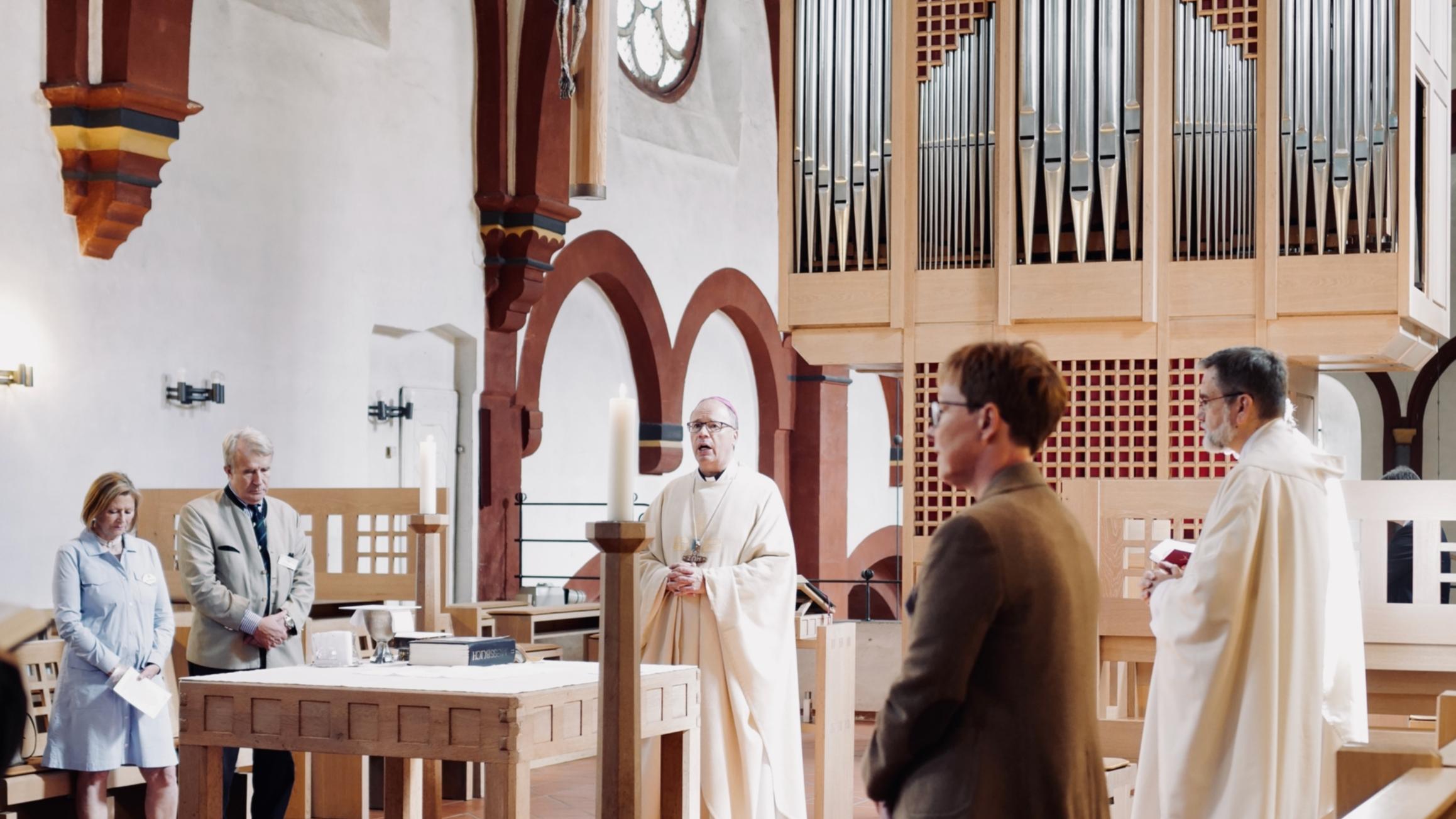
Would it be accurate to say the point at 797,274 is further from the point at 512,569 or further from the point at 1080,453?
the point at 512,569

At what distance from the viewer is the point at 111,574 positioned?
564 centimetres

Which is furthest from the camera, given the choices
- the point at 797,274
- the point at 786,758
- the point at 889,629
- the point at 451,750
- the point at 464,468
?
the point at 464,468

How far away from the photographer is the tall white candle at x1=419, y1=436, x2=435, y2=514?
16.2ft

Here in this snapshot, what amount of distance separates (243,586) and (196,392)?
13.0 feet

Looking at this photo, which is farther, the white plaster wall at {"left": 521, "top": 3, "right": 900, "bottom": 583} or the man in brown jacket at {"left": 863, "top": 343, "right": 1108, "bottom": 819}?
the white plaster wall at {"left": 521, "top": 3, "right": 900, "bottom": 583}

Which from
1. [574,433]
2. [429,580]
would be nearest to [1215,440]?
[429,580]

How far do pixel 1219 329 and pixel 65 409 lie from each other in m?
5.59

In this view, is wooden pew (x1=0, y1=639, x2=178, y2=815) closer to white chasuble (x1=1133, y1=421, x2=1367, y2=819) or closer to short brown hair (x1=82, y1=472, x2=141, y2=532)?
short brown hair (x1=82, y1=472, x2=141, y2=532)

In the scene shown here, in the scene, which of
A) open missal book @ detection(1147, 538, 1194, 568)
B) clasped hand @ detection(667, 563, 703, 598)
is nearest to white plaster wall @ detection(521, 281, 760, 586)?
clasped hand @ detection(667, 563, 703, 598)

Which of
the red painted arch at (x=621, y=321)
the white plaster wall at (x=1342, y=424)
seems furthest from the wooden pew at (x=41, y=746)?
the white plaster wall at (x=1342, y=424)

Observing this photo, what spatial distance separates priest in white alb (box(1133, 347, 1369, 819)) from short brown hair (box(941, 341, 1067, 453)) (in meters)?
1.95

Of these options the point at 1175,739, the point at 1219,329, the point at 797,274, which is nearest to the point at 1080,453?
the point at 1219,329

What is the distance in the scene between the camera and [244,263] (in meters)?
9.60

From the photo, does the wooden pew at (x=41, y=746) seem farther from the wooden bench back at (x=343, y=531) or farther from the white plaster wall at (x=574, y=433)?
the white plaster wall at (x=574, y=433)
